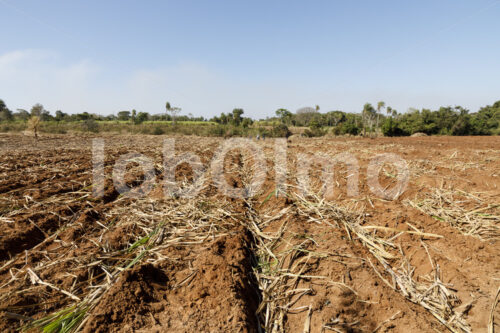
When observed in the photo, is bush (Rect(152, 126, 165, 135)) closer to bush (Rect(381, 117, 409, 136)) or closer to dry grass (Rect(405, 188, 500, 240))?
bush (Rect(381, 117, 409, 136))

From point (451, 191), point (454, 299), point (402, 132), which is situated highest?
point (402, 132)

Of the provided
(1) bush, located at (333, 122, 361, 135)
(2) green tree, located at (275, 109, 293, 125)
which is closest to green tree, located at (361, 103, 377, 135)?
(1) bush, located at (333, 122, 361, 135)

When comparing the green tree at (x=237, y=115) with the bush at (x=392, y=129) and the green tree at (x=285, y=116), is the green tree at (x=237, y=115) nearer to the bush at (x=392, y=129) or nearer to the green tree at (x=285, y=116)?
the green tree at (x=285, y=116)

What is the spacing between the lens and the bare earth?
1.68 m

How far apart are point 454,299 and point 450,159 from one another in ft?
21.0

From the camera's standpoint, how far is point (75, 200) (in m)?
3.67

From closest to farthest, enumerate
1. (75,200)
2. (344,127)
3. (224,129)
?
(75,200) → (344,127) → (224,129)

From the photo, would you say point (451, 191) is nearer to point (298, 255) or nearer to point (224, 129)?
point (298, 255)

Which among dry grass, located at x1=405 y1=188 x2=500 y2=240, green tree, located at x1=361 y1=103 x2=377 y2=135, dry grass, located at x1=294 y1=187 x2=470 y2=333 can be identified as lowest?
dry grass, located at x1=294 y1=187 x2=470 y2=333

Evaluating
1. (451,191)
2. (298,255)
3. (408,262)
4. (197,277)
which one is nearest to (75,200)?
(197,277)

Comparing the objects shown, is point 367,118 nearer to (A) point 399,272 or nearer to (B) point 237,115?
(B) point 237,115

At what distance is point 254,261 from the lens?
8.12 ft

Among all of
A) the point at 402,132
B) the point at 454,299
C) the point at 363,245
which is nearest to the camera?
the point at 454,299

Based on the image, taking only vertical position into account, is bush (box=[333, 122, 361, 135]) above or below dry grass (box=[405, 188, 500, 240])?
above
